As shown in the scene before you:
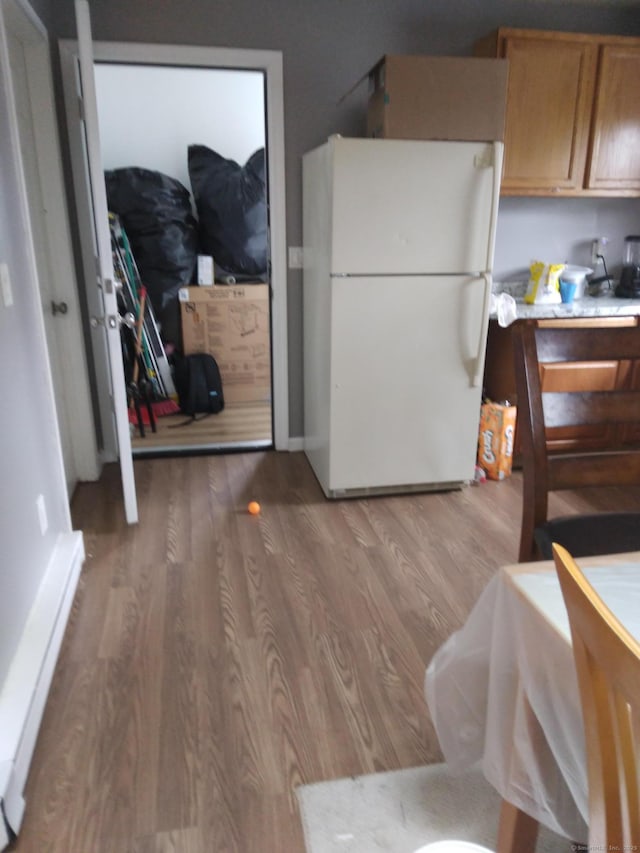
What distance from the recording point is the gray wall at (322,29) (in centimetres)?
290

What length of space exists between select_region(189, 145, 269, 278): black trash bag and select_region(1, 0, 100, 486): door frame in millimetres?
1608

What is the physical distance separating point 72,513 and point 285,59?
8.12 feet

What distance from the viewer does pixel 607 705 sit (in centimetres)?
60

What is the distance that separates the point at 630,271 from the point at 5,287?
3.27m

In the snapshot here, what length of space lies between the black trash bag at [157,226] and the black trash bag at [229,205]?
12 cm

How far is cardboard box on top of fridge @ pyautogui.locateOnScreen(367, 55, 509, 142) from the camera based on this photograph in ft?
8.41

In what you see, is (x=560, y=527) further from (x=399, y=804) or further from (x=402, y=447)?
(x=402, y=447)

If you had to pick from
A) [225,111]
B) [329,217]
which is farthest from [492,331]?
[225,111]

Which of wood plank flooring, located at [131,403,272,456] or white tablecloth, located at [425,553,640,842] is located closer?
white tablecloth, located at [425,553,640,842]

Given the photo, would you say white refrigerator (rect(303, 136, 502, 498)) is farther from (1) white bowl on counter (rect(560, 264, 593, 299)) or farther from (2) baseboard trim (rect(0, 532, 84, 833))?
(2) baseboard trim (rect(0, 532, 84, 833))

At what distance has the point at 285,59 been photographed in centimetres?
306

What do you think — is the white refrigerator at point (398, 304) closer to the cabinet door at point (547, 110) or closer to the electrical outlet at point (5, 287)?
the cabinet door at point (547, 110)

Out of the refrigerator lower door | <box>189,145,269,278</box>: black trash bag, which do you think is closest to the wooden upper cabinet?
the refrigerator lower door

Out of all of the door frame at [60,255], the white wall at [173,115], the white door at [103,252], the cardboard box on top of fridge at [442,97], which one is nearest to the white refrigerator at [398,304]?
the cardboard box on top of fridge at [442,97]
